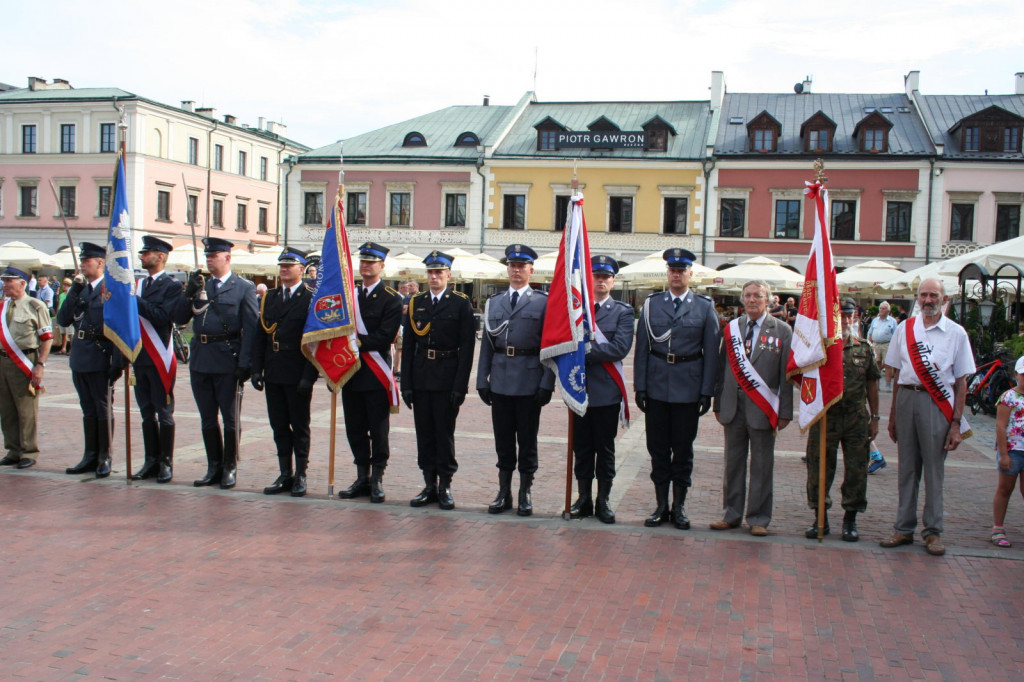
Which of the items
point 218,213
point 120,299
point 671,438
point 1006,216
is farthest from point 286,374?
point 218,213

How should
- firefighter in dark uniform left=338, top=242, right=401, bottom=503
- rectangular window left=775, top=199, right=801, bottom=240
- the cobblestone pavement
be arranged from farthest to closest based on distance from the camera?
rectangular window left=775, top=199, right=801, bottom=240
firefighter in dark uniform left=338, top=242, right=401, bottom=503
the cobblestone pavement

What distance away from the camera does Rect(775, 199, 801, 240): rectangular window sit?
37344mm

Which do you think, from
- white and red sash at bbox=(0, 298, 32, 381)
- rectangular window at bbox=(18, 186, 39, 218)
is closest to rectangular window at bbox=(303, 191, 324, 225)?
rectangular window at bbox=(18, 186, 39, 218)

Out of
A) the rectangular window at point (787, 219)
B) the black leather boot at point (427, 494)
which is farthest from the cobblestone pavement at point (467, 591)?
the rectangular window at point (787, 219)

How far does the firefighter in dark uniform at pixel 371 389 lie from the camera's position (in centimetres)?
756

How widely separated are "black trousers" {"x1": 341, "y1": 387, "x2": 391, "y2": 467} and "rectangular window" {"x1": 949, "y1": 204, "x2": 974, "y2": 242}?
1365 inches

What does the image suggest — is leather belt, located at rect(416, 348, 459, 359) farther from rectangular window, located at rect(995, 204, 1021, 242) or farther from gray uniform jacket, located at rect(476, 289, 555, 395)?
rectangular window, located at rect(995, 204, 1021, 242)

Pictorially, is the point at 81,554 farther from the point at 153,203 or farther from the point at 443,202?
the point at 153,203

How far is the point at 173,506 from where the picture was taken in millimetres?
7066

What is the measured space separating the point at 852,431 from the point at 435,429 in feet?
10.9

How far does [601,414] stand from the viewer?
23.3ft

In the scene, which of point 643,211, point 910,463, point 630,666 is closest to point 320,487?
point 630,666

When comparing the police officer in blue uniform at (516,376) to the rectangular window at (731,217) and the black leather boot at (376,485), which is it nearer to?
the black leather boot at (376,485)

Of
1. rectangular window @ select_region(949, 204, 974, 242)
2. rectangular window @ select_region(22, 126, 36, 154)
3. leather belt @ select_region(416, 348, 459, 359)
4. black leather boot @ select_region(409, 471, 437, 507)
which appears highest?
rectangular window @ select_region(22, 126, 36, 154)
